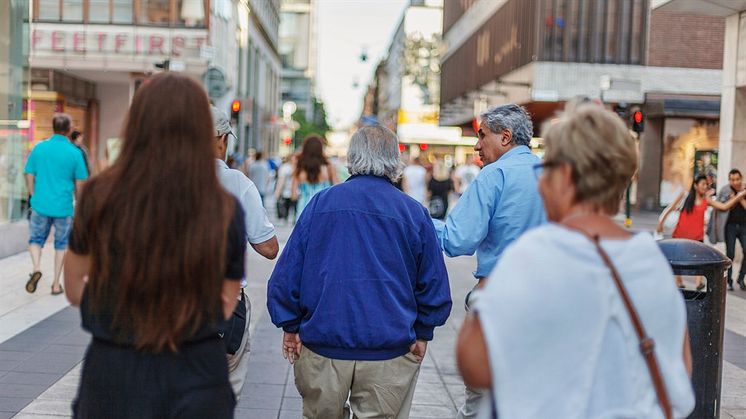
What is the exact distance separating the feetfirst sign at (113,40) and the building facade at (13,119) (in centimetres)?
1436

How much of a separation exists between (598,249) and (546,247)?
14cm

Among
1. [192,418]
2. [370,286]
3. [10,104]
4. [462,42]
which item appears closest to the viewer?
[192,418]

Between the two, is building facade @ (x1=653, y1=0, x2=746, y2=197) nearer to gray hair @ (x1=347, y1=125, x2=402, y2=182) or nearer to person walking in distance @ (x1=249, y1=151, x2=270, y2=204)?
person walking in distance @ (x1=249, y1=151, x2=270, y2=204)

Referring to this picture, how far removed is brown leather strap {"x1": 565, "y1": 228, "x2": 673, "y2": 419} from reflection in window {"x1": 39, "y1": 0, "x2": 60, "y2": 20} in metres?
30.0

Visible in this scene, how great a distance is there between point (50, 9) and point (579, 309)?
30.3 meters

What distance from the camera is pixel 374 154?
13.7ft

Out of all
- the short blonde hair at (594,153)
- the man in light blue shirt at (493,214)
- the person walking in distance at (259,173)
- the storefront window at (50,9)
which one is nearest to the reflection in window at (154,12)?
the storefront window at (50,9)

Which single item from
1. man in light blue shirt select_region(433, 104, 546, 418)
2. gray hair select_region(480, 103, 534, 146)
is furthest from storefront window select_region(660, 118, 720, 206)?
man in light blue shirt select_region(433, 104, 546, 418)

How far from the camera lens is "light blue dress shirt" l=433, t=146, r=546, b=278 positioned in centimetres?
443

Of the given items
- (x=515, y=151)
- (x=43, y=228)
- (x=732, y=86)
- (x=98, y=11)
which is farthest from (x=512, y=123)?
(x=98, y=11)

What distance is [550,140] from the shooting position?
246 centimetres

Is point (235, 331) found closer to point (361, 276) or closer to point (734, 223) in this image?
point (361, 276)

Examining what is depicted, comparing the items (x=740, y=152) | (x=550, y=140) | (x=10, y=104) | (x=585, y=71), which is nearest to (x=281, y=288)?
(x=550, y=140)

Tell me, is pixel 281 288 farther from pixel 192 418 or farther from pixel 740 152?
pixel 740 152
